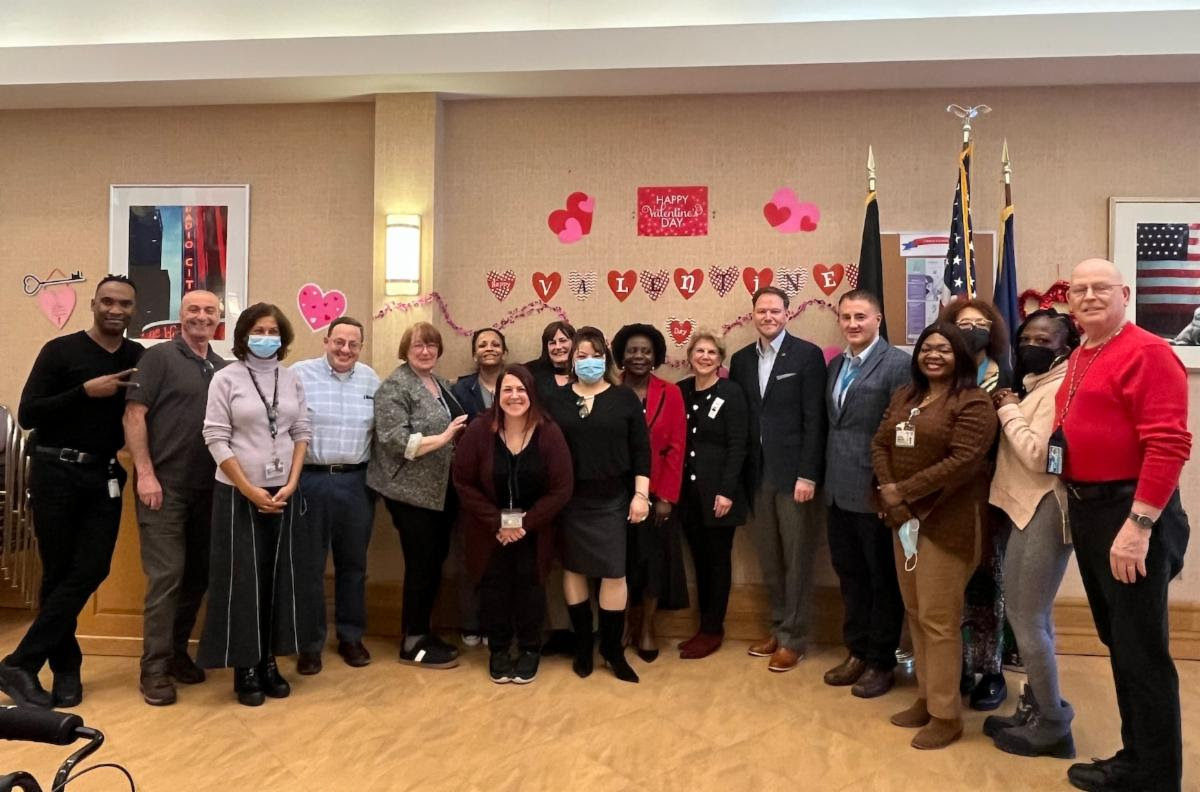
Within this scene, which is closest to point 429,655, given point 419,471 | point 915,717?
point 419,471

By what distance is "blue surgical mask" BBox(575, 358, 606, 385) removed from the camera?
344 cm

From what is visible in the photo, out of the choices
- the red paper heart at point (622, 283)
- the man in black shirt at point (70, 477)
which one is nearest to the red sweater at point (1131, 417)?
the red paper heart at point (622, 283)

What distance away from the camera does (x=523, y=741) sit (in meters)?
2.91

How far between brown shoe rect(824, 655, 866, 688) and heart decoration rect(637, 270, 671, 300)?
1.96m

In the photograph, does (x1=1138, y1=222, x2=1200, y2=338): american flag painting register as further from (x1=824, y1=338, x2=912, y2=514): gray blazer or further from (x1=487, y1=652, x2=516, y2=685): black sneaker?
(x1=487, y1=652, x2=516, y2=685): black sneaker

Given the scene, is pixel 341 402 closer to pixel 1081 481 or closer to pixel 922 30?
pixel 1081 481

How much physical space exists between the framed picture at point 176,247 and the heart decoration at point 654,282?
215cm

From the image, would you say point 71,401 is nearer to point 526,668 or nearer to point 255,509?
point 255,509

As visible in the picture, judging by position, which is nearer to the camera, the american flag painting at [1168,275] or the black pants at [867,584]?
the black pants at [867,584]

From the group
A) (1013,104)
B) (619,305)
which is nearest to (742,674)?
(619,305)

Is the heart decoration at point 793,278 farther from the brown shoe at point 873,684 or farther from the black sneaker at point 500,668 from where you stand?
the black sneaker at point 500,668

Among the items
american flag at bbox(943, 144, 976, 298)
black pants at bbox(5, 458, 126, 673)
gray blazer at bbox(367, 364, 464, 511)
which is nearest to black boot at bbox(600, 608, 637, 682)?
gray blazer at bbox(367, 364, 464, 511)

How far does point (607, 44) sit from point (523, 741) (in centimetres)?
304

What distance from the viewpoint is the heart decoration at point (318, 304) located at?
4523 mm
